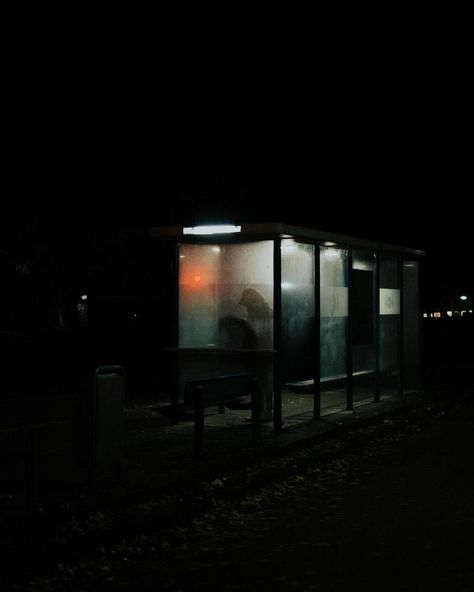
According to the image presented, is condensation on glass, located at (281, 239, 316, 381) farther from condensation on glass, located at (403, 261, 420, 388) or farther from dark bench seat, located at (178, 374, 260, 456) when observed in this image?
condensation on glass, located at (403, 261, 420, 388)

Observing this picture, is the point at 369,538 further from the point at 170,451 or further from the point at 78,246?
the point at 78,246

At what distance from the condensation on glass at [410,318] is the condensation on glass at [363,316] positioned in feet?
6.62

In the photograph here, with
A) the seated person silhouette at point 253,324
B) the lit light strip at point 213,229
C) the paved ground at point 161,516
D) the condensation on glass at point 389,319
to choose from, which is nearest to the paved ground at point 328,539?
the paved ground at point 161,516

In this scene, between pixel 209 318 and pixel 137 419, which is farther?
pixel 209 318

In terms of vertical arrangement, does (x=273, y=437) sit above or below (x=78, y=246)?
below

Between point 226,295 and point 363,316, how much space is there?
2523mm

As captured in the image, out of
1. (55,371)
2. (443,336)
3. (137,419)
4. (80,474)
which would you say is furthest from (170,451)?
(443,336)

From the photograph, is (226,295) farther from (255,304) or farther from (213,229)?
(213,229)

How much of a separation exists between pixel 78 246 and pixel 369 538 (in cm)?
4374

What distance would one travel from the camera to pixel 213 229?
12.5 meters

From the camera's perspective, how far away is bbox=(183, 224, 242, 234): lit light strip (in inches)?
486

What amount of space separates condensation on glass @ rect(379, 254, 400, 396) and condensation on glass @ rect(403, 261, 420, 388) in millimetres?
677

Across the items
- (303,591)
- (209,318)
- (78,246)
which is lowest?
(303,591)

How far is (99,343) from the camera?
40.9 metres
